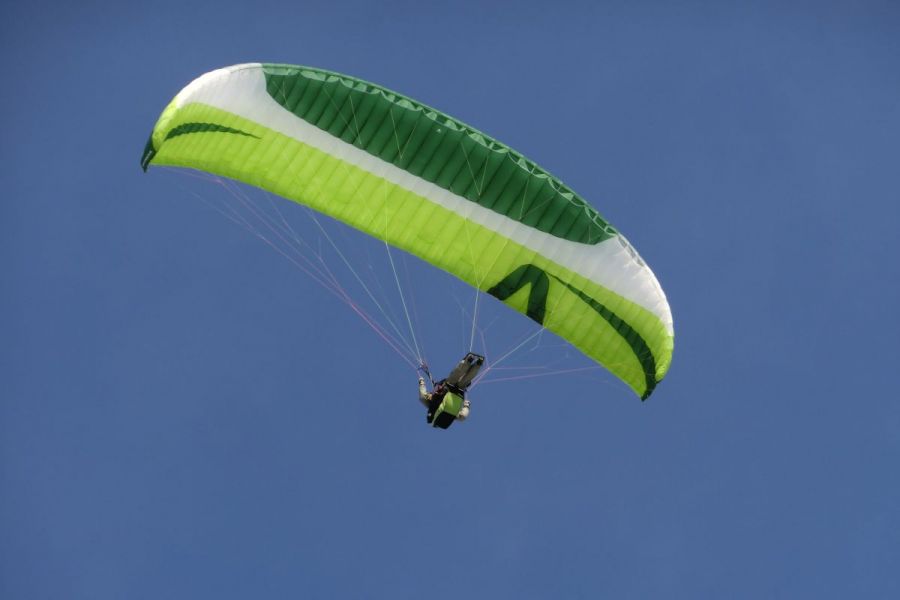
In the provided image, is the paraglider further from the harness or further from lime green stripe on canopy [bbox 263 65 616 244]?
lime green stripe on canopy [bbox 263 65 616 244]

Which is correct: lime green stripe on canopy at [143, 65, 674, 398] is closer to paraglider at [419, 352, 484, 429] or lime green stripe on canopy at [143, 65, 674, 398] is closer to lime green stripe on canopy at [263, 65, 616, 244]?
lime green stripe on canopy at [263, 65, 616, 244]

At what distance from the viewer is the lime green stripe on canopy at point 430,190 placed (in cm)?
2242

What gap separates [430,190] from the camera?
2286 cm

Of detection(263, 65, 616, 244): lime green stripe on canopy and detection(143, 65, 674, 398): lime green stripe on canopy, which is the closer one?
detection(263, 65, 616, 244): lime green stripe on canopy

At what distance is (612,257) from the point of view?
75.4 feet

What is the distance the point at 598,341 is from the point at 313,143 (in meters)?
6.35

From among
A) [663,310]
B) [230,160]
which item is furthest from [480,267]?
[230,160]

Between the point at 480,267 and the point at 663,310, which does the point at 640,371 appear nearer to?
the point at 663,310

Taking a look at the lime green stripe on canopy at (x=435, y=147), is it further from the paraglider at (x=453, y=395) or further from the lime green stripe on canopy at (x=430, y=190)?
the paraglider at (x=453, y=395)

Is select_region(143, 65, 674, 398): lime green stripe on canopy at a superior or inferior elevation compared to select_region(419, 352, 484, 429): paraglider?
superior

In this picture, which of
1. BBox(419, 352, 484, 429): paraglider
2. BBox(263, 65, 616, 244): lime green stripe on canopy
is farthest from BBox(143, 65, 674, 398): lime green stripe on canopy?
BBox(419, 352, 484, 429): paraglider

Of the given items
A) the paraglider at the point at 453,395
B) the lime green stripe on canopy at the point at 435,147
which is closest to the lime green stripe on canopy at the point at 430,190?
the lime green stripe on canopy at the point at 435,147

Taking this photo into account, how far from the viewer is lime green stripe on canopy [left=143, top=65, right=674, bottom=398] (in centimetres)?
2242

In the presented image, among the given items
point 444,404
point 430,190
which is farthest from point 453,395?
point 430,190
